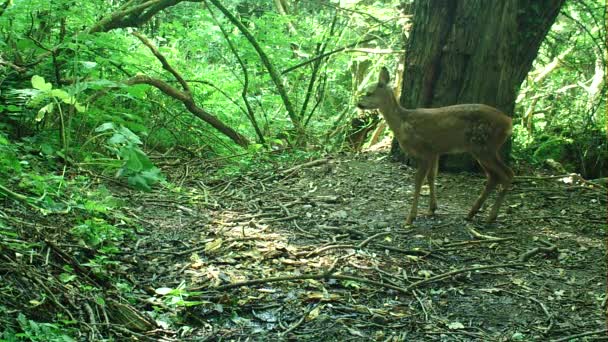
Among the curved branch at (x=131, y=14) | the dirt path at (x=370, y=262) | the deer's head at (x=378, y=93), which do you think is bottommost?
the dirt path at (x=370, y=262)

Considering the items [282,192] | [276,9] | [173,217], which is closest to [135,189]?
[173,217]

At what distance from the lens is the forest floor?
4.24m

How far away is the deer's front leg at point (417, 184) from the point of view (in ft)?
20.5

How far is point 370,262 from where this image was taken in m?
5.26

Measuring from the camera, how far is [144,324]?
3920 mm

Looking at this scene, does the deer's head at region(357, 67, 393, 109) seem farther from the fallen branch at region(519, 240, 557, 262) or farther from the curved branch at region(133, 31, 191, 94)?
the curved branch at region(133, 31, 191, 94)

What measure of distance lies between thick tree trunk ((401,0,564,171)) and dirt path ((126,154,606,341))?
1034 millimetres

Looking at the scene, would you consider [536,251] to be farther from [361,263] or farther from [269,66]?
[269,66]

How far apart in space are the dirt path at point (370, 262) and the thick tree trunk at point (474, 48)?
3.39 ft

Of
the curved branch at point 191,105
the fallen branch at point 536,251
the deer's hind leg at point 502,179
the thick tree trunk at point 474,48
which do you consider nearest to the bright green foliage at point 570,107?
the thick tree trunk at point 474,48

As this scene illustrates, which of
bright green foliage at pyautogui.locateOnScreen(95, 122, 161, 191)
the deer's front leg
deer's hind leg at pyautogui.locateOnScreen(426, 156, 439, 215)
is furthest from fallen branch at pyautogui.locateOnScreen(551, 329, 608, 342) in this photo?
bright green foliage at pyautogui.locateOnScreen(95, 122, 161, 191)

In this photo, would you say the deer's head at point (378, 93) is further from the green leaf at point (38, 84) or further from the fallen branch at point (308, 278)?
the green leaf at point (38, 84)

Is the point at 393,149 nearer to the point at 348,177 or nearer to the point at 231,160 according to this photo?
the point at 348,177

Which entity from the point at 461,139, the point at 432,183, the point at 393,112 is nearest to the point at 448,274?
the point at 432,183
